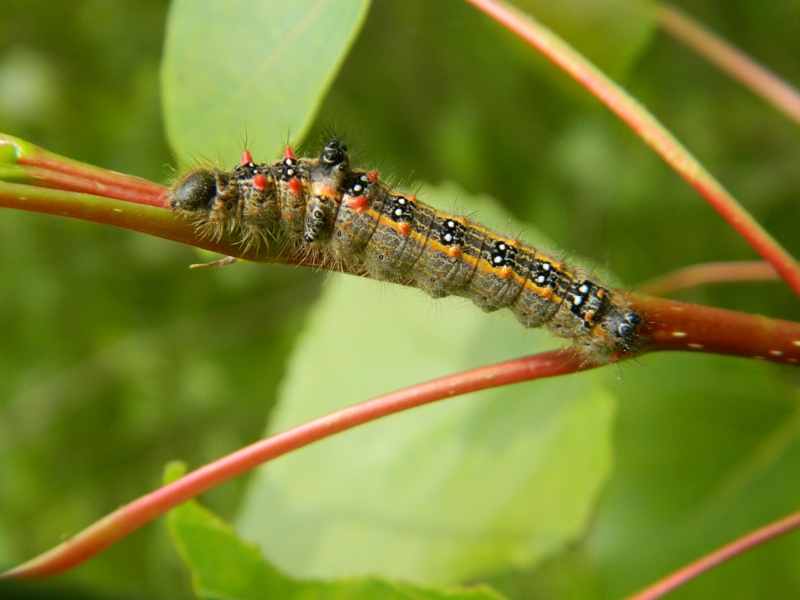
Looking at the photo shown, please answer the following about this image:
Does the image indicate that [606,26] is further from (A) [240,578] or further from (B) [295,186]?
(A) [240,578]

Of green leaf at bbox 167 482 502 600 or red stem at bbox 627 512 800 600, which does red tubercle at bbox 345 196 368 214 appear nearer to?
green leaf at bbox 167 482 502 600

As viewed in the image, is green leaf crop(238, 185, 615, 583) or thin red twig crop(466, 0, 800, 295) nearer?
thin red twig crop(466, 0, 800, 295)

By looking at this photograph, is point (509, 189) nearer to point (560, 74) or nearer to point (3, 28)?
point (560, 74)

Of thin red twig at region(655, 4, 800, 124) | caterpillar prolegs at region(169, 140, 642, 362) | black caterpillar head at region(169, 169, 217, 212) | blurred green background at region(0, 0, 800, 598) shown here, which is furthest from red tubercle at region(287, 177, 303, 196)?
blurred green background at region(0, 0, 800, 598)

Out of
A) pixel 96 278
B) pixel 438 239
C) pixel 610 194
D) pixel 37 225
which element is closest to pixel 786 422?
pixel 438 239

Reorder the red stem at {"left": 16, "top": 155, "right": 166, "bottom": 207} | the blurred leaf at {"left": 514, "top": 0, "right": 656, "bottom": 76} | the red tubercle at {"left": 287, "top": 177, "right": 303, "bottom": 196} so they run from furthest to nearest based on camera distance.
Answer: the blurred leaf at {"left": 514, "top": 0, "right": 656, "bottom": 76}, the red tubercle at {"left": 287, "top": 177, "right": 303, "bottom": 196}, the red stem at {"left": 16, "top": 155, "right": 166, "bottom": 207}

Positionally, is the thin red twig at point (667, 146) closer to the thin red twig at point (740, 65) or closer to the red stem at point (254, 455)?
the red stem at point (254, 455)
